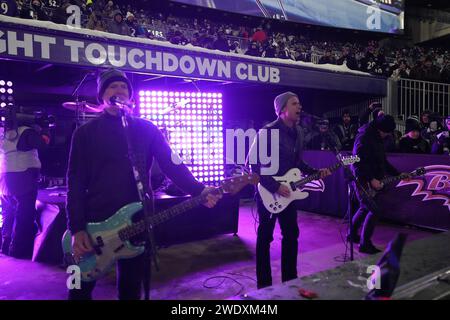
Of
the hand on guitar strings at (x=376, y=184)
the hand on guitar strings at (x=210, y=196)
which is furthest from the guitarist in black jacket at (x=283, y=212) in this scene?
the hand on guitar strings at (x=376, y=184)

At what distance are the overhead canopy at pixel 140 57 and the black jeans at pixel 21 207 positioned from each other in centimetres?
170

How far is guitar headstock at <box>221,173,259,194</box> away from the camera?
2982 millimetres

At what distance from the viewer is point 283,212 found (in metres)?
4.08

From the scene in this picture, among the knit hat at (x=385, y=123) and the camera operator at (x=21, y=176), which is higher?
the knit hat at (x=385, y=123)

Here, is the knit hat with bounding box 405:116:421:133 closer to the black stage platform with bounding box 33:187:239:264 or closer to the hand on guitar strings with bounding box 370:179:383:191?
the hand on guitar strings with bounding box 370:179:383:191

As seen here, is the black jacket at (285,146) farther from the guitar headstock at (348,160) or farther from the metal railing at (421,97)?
the metal railing at (421,97)

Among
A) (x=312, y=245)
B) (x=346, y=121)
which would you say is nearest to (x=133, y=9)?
(x=346, y=121)

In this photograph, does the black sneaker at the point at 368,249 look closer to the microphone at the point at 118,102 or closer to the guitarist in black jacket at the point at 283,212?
the guitarist in black jacket at the point at 283,212

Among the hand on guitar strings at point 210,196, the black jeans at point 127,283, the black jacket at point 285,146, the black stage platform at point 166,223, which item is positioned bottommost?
the black stage platform at point 166,223

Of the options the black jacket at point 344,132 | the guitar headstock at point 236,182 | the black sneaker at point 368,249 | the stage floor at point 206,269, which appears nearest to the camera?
the guitar headstock at point 236,182

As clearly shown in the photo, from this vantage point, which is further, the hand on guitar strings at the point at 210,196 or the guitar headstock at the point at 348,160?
the guitar headstock at the point at 348,160

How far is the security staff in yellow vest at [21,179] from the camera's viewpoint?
541 centimetres

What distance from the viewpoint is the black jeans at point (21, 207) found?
5441 mm

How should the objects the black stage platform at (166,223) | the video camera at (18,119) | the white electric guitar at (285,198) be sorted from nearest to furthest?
1. the white electric guitar at (285,198)
2. the black stage platform at (166,223)
3. the video camera at (18,119)
